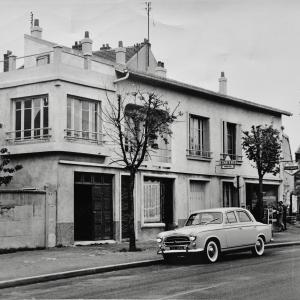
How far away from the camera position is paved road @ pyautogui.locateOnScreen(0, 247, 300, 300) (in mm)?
9852

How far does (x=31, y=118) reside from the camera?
Result: 21.3 meters

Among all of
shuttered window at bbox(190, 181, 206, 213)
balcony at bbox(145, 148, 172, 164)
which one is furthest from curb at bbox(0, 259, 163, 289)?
shuttered window at bbox(190, 181, 206, 213)

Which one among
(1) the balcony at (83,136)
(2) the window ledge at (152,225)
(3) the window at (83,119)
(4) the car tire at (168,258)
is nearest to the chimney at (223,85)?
(2) the window ledge at (152,225)

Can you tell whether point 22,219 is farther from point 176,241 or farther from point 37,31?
point 37,31

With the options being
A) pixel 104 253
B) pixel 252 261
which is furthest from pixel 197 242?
pixel 104 253

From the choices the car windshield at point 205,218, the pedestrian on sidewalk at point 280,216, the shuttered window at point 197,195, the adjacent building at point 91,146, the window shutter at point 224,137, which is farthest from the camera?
the pedestrian on sidewalk at point 280,216

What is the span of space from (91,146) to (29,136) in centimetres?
232

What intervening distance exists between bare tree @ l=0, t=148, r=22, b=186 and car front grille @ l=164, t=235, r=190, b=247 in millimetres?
7309

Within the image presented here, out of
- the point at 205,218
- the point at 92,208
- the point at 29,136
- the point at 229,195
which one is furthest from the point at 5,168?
the point at 229,195

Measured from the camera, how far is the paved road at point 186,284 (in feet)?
32.3

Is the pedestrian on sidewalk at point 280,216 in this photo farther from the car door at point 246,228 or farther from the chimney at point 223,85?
the car door at point 246,228

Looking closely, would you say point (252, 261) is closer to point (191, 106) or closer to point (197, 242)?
point (197, 242)

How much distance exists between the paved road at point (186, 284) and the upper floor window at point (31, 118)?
26.7ft

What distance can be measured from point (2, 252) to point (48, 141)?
4415mm
